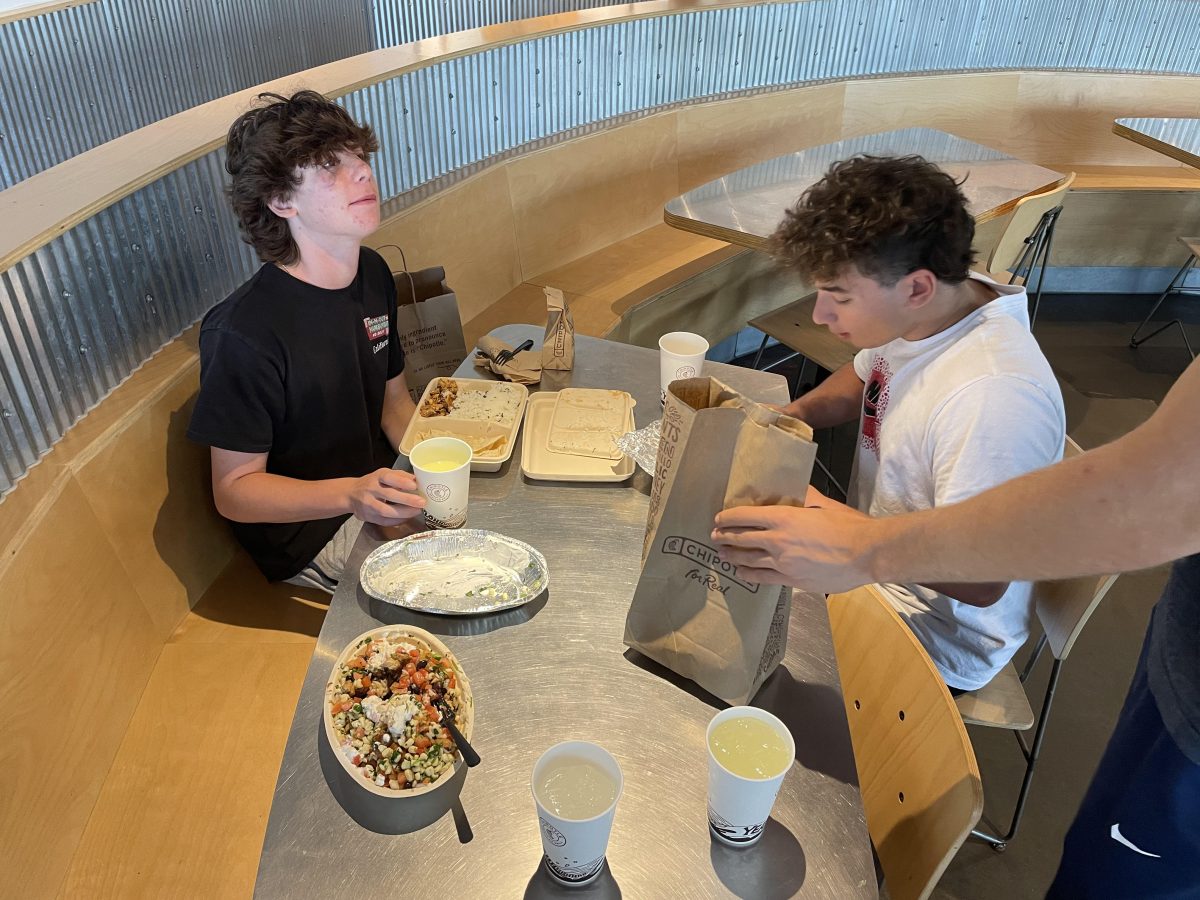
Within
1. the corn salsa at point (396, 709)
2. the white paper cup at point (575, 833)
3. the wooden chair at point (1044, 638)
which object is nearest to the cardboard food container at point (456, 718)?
the corn salsa at point (396, 709)

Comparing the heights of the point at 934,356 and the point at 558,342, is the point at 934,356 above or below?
above

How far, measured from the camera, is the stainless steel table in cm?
97

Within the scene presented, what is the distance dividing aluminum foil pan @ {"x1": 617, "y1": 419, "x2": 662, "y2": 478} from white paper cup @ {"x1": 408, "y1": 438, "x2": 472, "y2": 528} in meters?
0.35

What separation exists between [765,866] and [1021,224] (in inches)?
117

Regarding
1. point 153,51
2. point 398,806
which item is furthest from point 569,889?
point 153,51

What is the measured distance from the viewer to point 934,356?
1.54 m

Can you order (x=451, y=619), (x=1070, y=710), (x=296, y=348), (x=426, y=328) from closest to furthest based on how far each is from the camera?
(x=451, y=619) < (x=296, y=348) < (x=426, y=328) < (x=1070, y=710)

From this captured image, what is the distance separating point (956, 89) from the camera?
4.62 metres

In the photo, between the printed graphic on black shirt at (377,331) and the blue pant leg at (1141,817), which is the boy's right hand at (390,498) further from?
the blue pant leg at (1141,817)

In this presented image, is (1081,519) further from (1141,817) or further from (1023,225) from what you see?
(1023,225)

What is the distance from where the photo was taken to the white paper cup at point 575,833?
87cm

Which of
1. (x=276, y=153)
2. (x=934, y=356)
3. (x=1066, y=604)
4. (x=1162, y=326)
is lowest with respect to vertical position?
(x=1162, y=326)

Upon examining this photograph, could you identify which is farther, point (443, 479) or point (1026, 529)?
point (443, 479)

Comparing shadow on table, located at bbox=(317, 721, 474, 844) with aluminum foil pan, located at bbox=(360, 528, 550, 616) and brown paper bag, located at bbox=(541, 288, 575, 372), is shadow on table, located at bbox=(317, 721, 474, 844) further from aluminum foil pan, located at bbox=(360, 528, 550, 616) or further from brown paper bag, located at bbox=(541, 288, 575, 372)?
brown paper bag, located at bbox=(541, 288, 575, 372)
